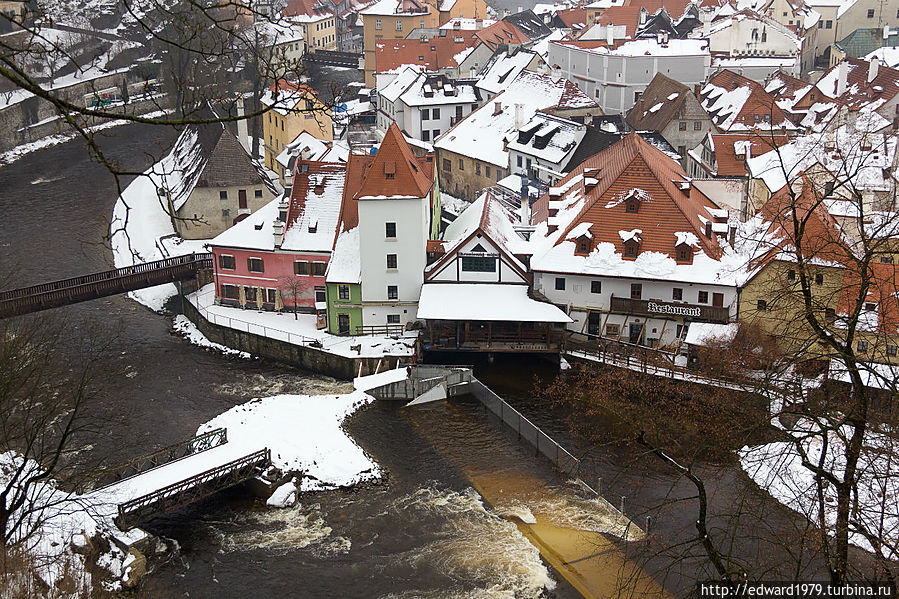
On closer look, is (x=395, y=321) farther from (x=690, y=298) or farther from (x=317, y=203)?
(x=690, y=298)

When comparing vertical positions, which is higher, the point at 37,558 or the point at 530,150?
the point at 530,150

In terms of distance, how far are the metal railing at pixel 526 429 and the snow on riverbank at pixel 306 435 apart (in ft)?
16.4

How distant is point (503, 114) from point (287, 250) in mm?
26779

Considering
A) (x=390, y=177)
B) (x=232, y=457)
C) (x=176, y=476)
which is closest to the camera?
(x=176, y=476)

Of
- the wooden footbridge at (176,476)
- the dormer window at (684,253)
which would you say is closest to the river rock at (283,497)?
the wooden footbridge at (176,476)

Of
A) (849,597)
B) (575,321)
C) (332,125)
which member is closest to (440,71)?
(332,125)

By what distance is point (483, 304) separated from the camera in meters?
43.2

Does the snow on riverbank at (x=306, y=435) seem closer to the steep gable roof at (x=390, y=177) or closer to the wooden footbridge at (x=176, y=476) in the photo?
the wooden footbridge at (x=176, y=476)

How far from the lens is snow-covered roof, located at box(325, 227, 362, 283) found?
44594mm

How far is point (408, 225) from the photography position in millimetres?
44000

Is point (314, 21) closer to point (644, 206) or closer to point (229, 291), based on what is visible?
point (229, 291)

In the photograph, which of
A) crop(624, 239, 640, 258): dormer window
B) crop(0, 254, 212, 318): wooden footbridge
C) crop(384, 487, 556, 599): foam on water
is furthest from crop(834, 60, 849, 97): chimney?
crop(384, 487, 556, 599): foam on water

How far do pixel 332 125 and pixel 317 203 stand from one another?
29.1m

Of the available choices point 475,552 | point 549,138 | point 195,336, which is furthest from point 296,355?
point 549,138
